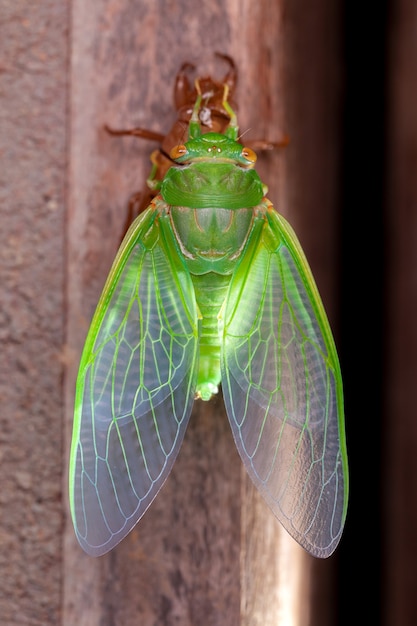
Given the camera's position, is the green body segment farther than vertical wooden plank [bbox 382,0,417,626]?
No

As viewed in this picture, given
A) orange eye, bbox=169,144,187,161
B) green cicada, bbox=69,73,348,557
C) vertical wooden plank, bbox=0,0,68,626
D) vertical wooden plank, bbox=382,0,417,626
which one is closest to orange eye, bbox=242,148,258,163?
green cicada, bbox=69,73,348,557

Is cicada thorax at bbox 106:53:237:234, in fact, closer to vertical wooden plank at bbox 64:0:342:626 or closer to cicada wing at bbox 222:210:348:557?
vertical wooden plank at bbox 64:0:342:626

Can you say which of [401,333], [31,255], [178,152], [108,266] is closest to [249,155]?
[178,152]

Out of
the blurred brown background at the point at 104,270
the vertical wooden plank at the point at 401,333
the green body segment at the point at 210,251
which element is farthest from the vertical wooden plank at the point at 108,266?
the vertical wooden plank at the point at 401,333

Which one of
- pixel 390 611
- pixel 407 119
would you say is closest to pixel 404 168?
pixel 407 119

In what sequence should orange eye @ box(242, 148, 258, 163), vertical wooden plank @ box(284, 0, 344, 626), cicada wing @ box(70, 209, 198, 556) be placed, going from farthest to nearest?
1. vertical wooden plank @ box(284, 0, 344, 626)
2. orange eye @ box(242, 148, 258, 163)
3. cicada wing @ box(70, 209, 198, 556)
